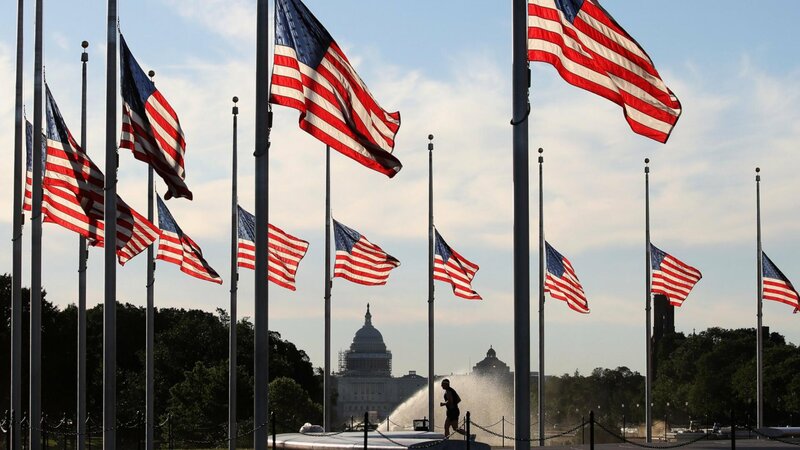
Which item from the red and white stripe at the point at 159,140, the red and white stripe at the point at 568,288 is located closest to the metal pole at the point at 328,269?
the red and white stripe at the point at 568,288

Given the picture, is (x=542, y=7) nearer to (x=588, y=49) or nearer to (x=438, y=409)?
(x=588, y=49)

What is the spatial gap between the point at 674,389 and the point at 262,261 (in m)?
133

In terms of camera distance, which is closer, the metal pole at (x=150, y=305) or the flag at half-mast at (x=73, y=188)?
the flag at half-mast at (x=73, y=188)

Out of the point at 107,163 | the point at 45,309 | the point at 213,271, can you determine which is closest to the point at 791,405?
the point at 45,309

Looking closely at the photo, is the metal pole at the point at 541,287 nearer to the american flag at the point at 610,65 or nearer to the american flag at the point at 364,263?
the american flag at the point at 364,263

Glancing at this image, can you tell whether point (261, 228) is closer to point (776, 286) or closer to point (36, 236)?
point (36, 236)

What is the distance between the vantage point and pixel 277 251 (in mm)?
44438

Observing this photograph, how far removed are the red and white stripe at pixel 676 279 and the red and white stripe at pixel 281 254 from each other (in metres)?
13.7

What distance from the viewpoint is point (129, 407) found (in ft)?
347

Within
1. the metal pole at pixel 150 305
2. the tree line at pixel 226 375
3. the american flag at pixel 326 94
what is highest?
the american flag at pixel 326 94

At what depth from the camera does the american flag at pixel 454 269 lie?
50688mm

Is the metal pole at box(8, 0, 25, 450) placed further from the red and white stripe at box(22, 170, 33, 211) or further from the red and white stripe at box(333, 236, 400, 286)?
the red and white stripe at box(333, 236, 400, 286)

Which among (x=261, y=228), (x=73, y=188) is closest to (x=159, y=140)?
(x=73, y=188)

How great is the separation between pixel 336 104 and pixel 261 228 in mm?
2463
